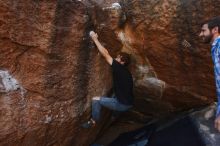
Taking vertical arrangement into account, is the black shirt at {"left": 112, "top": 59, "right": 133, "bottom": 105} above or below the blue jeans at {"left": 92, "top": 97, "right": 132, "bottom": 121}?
above

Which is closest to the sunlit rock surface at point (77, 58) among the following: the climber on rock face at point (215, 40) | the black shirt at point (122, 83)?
the black shirt at point (122, 83)

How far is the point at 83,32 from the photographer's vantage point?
5.07 m

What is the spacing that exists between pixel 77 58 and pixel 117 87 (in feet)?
2.46

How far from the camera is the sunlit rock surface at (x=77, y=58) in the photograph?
4.65m

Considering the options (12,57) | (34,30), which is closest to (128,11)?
(34,30)

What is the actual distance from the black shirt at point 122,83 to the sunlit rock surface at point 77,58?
0.88 feet

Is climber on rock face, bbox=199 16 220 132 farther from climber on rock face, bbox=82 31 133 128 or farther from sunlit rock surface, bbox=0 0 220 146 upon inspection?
climber on rock face, bbox=82 31 133 128

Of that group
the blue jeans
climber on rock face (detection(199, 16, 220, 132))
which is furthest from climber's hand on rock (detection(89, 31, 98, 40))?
climber on rock face (detection(199, 16, 220, 132))

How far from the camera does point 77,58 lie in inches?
202

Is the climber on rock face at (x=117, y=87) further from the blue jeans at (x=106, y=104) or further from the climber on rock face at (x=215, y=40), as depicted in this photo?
the climber on rock face at (x=215, y=40)

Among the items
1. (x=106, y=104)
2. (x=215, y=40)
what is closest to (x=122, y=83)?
(x=106, y=104)

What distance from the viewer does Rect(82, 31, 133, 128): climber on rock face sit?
525 centimetres

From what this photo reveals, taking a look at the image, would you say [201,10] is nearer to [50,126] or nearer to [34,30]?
[34,30]

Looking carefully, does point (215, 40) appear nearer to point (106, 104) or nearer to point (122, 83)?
point (122, 83)
